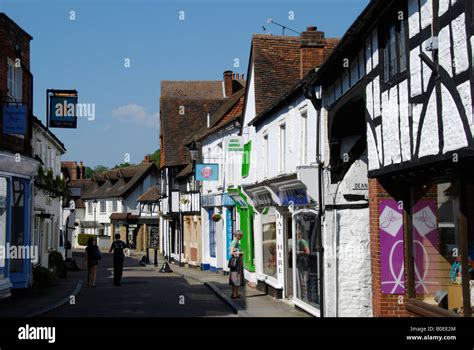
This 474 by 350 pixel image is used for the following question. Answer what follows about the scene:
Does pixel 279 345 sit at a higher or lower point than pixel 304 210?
lower

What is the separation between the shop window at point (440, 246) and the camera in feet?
24.7

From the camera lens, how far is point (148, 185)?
55531 mm

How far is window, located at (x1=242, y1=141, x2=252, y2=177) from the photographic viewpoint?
1968cm

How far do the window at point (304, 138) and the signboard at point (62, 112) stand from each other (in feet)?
16.6

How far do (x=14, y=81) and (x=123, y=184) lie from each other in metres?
43.2

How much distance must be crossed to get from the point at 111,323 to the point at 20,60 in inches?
454

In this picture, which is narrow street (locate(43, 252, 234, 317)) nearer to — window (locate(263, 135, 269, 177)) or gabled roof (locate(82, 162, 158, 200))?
window (locate(263, 135, 269, 177))

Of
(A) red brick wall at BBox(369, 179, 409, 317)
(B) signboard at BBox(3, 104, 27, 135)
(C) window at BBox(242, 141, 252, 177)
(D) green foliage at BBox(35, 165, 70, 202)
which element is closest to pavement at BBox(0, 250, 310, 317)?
(D) green foliage at BBox(35, 165, 70, 202)

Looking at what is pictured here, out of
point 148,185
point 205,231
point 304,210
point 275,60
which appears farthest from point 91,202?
point 304,210

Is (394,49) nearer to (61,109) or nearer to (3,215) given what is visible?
(61,109)

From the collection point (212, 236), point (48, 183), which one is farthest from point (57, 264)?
point (212, 236)

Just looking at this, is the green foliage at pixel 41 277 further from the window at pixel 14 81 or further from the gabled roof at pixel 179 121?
the gabled roof at pixel 179 121

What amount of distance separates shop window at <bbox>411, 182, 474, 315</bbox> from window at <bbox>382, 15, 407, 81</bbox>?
5.09ft

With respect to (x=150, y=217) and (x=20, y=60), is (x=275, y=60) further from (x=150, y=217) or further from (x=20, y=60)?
(x=150, y=217)
